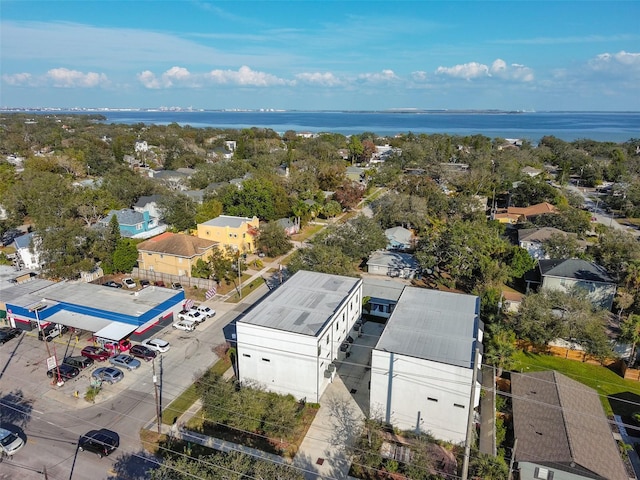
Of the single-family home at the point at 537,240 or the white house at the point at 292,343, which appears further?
the single-family home at the point at 537,240

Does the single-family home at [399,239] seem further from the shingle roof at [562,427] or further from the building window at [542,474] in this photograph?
the building window at [542,474]

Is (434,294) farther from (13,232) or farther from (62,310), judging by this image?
(13,232)

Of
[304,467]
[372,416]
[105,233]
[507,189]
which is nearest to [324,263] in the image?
[372,416]

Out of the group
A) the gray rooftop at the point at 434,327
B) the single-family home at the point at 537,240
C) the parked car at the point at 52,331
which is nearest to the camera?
the gray rooftop at the point at 434,327

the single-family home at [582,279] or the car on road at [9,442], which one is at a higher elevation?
the single-family home at [582,279]

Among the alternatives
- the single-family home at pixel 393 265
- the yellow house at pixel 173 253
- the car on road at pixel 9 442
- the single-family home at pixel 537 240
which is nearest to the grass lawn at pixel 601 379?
the single-family home at pixel 393 265

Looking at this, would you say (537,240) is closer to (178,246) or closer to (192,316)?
(192,316)
